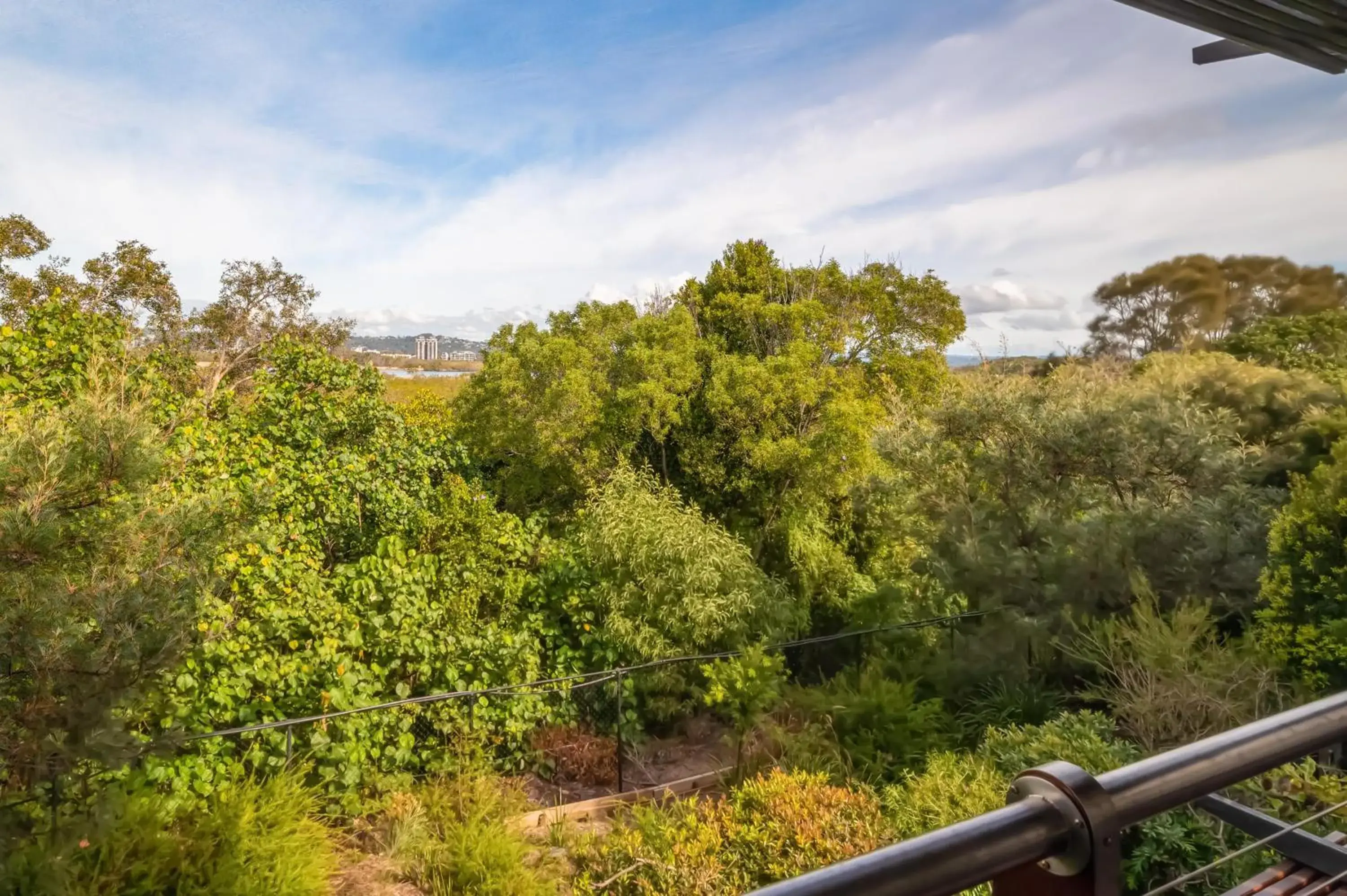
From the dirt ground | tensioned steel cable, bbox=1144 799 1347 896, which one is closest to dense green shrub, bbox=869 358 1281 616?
the dirt ground

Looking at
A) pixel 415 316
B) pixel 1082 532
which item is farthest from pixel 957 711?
pixel 415 316

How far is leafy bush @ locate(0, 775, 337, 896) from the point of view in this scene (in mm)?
3061

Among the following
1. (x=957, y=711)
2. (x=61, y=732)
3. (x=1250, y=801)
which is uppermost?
(x=61, y=732)

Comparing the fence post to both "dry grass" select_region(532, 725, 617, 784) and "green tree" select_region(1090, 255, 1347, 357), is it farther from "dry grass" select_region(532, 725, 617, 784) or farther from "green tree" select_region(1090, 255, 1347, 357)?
"green tree" select_region(1090, 255, 1347, 357)

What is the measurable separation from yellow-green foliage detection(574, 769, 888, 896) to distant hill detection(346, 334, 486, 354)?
1163cm

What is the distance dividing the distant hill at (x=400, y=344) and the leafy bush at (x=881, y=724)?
1064cm

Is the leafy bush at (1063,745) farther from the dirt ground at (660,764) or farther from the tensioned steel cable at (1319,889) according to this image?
the tensioned steel cable at (1319,889)

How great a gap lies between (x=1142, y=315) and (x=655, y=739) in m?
17.7

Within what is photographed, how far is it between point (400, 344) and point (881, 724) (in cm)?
1765

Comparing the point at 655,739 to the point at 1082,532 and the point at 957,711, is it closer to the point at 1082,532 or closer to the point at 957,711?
the point at 957,711

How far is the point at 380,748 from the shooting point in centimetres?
543

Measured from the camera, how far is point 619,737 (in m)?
6.21

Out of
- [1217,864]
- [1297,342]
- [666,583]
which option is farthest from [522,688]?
[1297,342]

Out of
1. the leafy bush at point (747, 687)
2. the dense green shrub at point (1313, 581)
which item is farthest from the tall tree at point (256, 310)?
the dense green shrub at point (1313, 581)
